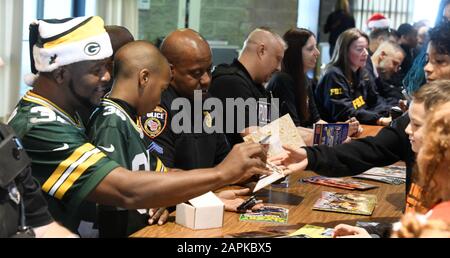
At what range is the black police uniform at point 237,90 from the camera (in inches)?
170

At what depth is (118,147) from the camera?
8.68ft

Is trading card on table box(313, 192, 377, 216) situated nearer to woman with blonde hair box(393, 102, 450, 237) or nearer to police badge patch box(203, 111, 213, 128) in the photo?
police badge patch box(203, 111, 213, 128)

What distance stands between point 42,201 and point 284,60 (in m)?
3.61

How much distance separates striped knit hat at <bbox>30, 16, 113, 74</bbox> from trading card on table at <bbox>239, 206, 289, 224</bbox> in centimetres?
78

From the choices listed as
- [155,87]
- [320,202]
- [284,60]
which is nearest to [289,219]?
[320,202]

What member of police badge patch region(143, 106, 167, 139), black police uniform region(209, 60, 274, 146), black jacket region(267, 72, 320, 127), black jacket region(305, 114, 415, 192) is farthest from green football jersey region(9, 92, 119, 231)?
black jacket region(267, 72, 320, 127)

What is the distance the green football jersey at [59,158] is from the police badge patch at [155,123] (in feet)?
2.56

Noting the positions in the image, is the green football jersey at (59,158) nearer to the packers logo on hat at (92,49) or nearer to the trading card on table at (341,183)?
the packers logo on hat at (92,49)

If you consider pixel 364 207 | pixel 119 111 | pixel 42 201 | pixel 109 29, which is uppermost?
pixel 109 29

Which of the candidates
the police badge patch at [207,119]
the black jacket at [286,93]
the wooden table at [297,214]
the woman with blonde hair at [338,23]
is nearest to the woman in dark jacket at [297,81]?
the black jacket at [286,93]

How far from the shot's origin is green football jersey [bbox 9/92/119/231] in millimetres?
2436

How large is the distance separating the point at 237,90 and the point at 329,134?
0.80 meters
